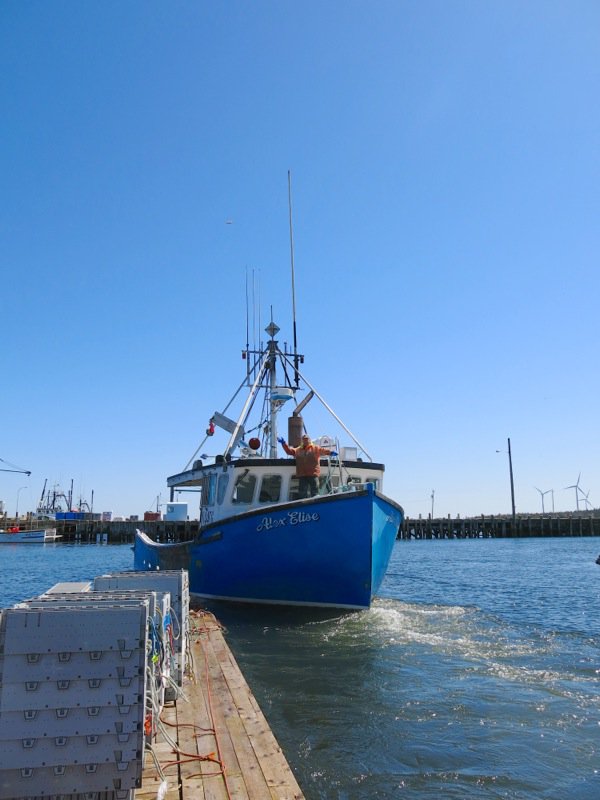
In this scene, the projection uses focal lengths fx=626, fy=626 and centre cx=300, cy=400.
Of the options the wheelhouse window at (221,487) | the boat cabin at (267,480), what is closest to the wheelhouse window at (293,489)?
the boat cabin at (267,480)

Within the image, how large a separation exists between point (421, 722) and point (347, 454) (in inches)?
388

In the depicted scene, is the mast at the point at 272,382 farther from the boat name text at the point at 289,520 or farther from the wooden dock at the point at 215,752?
the wooden dock at the point at 215,752

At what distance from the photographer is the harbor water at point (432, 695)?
5988mm

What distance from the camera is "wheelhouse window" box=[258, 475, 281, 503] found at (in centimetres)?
1611

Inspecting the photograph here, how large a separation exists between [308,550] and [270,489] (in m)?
2.88

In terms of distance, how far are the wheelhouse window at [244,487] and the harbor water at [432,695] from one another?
106 inches

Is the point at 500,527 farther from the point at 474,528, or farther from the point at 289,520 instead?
the point at 289,520

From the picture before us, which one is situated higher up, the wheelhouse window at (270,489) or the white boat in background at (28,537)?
the wheelhouse window at (270,489)

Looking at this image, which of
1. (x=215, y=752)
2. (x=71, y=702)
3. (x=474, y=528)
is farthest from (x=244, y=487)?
(x=474, y=528)

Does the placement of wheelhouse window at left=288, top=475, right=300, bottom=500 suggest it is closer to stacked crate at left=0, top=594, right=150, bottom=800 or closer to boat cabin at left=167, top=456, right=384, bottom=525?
boat cabin at left=167, top=456, right=384, bottom=525

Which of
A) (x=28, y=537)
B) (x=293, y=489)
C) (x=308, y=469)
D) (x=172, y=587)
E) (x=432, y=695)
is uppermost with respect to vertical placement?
(x=308, y=469)

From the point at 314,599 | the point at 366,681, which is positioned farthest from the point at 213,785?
the point at 314,599

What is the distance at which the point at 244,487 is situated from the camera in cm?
1641

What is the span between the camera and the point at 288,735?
23.2ft
